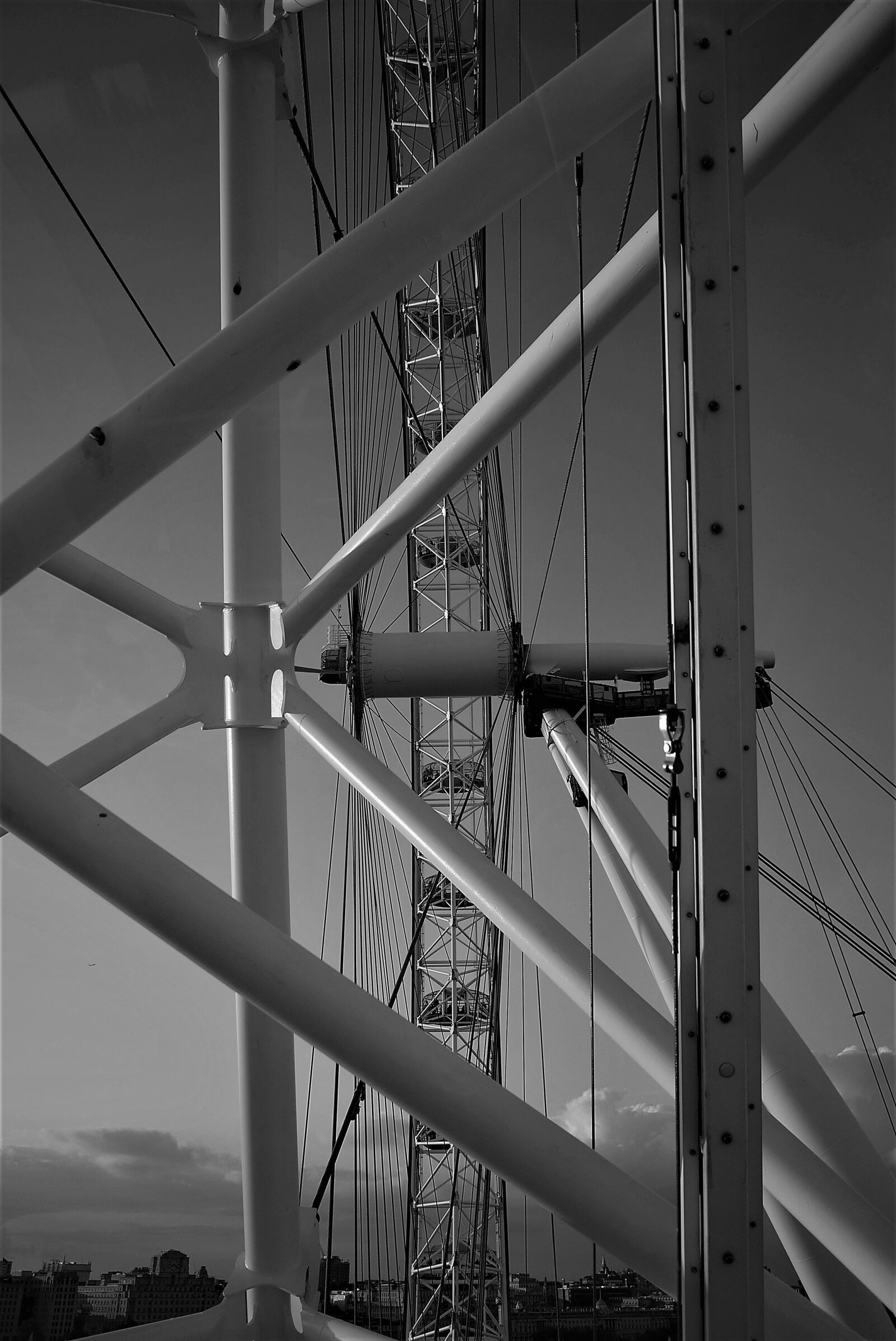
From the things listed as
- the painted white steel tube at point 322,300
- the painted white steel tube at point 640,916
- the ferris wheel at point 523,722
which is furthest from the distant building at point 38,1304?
the painted white steel tube at point 322,300

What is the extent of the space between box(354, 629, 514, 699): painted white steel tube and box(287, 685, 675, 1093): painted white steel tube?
11.2ft

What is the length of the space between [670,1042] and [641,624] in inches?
307

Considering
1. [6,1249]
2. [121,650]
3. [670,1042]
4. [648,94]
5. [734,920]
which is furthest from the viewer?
[121,650]

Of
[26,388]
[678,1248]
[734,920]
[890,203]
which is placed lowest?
[678,1248]

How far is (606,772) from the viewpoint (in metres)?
6.03

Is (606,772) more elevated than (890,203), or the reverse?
(890,203)

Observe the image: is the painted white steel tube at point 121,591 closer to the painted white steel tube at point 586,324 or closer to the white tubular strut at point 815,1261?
the painted white steel tube at point 586,324

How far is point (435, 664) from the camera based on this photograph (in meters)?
8.36

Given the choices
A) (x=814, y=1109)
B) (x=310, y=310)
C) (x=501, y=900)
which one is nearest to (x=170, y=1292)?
(x=501, y=900)

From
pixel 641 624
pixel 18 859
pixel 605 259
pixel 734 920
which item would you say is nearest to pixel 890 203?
pixel 605 259

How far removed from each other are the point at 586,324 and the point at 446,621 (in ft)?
35.7

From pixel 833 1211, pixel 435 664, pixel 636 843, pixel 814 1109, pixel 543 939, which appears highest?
pixel 435 664

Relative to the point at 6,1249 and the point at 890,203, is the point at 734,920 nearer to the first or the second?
the point at 6,1249

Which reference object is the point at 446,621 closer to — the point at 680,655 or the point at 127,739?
the point at 127,739
